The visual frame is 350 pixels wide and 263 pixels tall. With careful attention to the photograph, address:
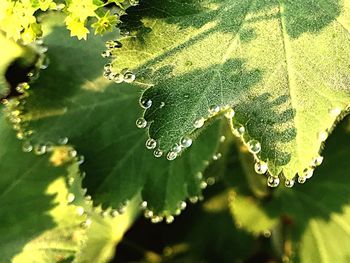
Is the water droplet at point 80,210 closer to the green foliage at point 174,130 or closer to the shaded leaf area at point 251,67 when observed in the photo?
the green foliage at point 174,130

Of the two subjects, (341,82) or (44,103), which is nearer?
(341,82)

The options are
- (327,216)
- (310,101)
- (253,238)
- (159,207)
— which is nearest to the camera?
(310,101)

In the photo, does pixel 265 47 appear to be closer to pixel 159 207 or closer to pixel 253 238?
pixel 159 207

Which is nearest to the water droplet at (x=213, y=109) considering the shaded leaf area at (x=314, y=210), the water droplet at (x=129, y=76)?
the water droplet at (x=129, y=76)

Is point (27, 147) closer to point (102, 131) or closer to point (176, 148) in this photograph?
point (102, 131)

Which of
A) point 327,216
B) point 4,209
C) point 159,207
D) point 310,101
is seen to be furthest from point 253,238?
point 310,101

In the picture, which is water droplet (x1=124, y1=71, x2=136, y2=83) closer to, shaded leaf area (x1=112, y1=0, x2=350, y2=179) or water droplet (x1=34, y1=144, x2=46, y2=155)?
shaded leaf area (x1=112, y1=0, x2=350, y2=179)
